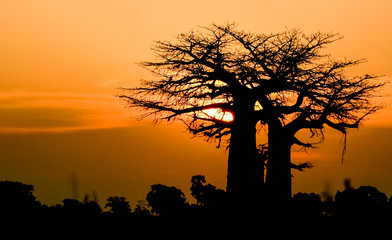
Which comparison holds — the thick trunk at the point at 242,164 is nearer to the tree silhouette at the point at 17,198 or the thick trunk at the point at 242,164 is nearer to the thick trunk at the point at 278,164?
the thick trunk at the point at 278,164

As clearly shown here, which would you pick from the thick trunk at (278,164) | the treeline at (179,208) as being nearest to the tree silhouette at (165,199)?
the treeline at (179,208)

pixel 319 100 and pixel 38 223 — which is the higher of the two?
pixel 319 100

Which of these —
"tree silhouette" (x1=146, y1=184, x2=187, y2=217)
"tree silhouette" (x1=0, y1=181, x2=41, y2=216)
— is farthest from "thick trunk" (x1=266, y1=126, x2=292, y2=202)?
"tree silhouette" (x1=0, y1=181, x2=41, y2=216)

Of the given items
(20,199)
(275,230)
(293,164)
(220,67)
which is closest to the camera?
(275,230)

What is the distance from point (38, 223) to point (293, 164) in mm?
8529

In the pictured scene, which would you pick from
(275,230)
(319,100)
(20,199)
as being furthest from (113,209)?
(319,100)

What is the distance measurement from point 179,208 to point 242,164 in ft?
7.37

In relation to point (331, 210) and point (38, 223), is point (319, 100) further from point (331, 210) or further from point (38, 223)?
point (38, 223)

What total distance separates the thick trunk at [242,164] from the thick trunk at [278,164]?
940 mm

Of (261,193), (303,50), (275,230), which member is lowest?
(275,230)

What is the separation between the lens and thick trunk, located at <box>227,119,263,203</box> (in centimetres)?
1691

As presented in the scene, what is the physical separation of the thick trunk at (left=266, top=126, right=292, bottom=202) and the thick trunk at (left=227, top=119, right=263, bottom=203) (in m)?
0.94

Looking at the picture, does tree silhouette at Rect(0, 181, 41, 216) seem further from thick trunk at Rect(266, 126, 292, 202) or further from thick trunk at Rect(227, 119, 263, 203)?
thick trunk at Rect(266, 126, 292, 202)

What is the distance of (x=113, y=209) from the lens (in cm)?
1758
